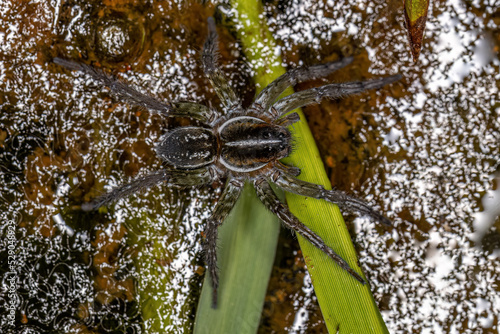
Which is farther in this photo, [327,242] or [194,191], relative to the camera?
[194,191]

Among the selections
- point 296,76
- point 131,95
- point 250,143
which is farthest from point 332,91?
point 131,95

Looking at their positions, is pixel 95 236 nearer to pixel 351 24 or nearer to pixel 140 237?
pixel 140 237

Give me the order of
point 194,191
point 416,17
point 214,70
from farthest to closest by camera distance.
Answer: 1. point 194,191
2. point 214,70
3. point 416,17

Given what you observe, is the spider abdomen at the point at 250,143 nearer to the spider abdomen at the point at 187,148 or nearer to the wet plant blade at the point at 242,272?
the spider abdomen at the point at 187,148

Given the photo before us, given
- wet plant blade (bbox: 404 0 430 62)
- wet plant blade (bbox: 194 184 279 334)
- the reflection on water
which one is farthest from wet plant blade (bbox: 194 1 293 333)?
wet plant blade (bbox: 404 0 430 62)

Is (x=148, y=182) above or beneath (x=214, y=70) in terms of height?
beneath

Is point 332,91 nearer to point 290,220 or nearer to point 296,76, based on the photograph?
point 296,76

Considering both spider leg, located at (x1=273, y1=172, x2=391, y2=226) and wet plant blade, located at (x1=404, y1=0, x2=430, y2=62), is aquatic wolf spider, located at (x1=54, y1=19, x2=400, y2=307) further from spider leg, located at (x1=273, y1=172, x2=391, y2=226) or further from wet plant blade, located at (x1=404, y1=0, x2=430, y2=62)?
wet plant blade, located at (x1=404, y1=0, x2=430, y2=62)

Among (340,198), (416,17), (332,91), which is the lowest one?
(340,198)
